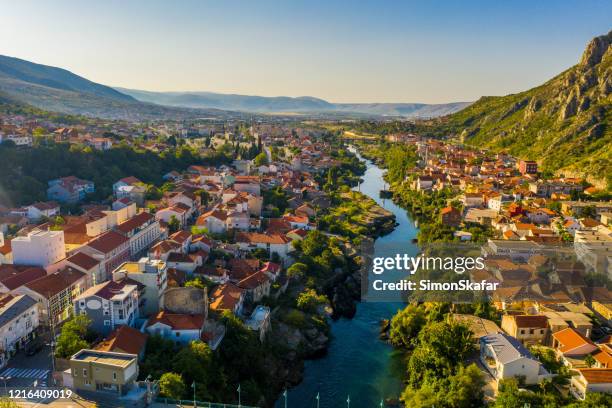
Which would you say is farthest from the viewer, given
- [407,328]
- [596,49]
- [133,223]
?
[596,49]

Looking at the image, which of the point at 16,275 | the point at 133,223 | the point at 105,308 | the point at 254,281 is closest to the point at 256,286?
the point at 254,281

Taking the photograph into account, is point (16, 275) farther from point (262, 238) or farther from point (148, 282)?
point (262, 238)

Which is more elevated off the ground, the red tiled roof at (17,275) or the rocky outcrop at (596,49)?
the rocky outcrop at (596,49)

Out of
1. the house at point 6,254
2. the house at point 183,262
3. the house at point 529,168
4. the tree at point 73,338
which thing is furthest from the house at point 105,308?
the house at point 529,168

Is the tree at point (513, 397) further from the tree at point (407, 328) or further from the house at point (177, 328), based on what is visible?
the house at point (177, 328)

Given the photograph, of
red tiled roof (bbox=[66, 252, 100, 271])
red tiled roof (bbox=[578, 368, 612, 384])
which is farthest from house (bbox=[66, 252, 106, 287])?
red tiled roof (bbox=[578, 368, 612, 384])

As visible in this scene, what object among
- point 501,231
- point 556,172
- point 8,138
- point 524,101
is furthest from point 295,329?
point 524,101
